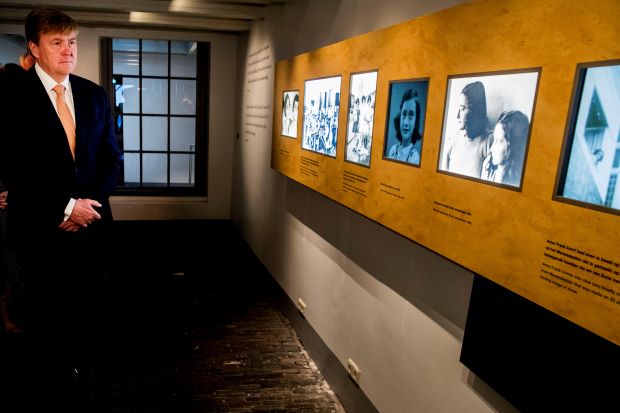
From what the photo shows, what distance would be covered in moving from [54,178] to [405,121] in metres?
1.69

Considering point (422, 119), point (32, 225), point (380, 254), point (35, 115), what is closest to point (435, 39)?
point (422, 119)

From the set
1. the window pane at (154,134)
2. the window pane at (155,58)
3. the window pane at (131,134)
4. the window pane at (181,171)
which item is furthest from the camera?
the window pane at (154,134)

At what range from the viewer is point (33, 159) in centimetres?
229

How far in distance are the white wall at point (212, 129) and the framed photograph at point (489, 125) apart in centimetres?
633

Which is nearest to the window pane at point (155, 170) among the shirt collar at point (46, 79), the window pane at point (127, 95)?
the window pane at point (127, 95)

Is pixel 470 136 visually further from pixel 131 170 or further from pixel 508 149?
pixel 131 170

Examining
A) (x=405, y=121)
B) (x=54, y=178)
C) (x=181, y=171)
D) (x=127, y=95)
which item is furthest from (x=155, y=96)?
(x=405, y=121)

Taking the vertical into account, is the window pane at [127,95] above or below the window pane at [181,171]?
above

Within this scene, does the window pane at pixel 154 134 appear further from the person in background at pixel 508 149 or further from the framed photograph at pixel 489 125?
the person in background at pixel 508 149

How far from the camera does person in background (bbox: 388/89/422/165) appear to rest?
209cm

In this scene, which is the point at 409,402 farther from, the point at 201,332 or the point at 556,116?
the point at 201,332

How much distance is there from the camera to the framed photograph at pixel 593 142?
1.19 meters

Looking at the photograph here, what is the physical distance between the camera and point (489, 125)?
1624 millimetres

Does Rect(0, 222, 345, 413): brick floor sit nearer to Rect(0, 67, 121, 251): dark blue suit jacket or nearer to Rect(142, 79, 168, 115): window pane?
Rect(0, 67, 121, 251): dark blue suit jacket
